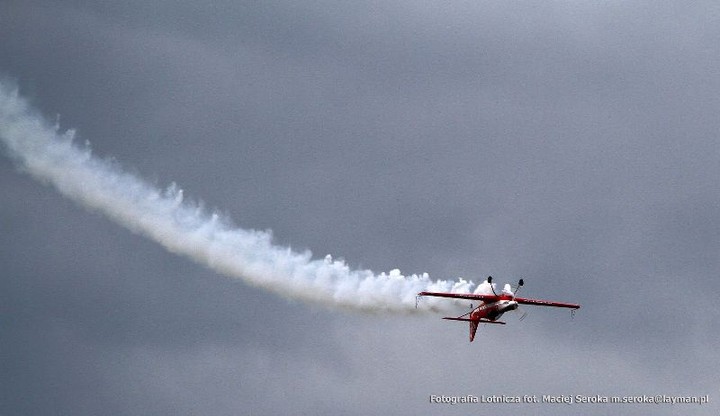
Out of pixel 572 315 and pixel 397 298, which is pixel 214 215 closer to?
pixel 397 298

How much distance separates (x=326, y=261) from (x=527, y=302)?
21279 mm

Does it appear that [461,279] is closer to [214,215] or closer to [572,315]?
[572,315]

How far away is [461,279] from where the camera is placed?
19662 centimetres

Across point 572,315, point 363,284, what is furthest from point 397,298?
point 572,315

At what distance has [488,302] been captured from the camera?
197250mm

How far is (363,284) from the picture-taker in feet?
638

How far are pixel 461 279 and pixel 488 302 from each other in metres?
3.59

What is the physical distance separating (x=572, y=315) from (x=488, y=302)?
8915mm

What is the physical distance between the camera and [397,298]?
643 ft

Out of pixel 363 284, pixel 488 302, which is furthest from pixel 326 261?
pixel 488 302

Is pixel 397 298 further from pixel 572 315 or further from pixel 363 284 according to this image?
pixel 572 315

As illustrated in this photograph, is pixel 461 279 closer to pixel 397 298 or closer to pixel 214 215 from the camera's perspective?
pixel 397 298

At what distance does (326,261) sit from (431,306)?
44.0 ft

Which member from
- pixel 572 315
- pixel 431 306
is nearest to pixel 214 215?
pixel 431 306
